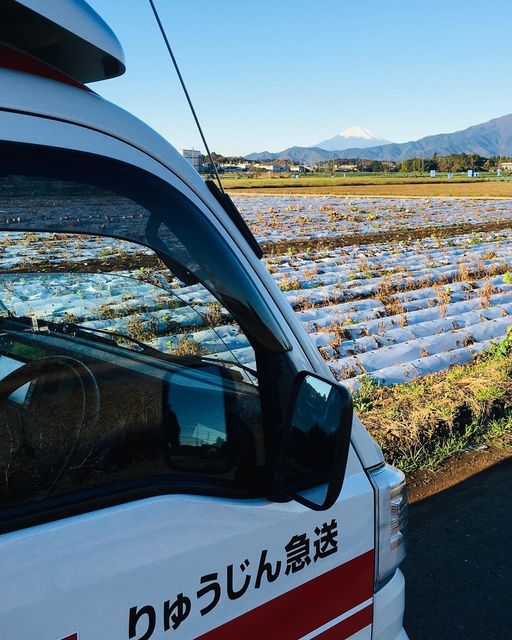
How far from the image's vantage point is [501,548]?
3.34 m

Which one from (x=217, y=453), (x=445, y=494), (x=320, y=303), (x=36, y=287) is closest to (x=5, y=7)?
(x=36, y=287)

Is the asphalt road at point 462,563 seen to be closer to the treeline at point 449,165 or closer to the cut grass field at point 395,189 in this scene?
the cut grass field at point 395,189

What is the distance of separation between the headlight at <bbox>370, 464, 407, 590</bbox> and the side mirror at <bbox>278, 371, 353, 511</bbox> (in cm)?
35

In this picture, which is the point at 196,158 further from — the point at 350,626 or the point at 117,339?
the point at 350,626

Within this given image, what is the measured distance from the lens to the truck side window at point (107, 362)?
1.30 m

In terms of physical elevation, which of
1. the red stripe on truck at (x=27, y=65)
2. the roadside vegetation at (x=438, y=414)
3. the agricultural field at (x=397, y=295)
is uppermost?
the red stripe on truck at (x=27, y=65)

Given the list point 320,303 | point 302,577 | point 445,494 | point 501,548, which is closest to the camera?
point 302,577

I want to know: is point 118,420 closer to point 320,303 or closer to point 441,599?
point 441,599

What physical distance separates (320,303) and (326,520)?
6979mm

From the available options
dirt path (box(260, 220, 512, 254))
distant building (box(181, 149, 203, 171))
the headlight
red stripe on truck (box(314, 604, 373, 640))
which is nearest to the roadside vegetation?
the headlight

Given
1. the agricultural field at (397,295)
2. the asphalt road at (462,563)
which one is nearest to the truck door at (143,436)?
the asphalt road at (462,563)

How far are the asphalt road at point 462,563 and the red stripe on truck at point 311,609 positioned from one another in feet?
4.20

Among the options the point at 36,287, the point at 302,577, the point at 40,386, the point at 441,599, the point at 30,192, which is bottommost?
the point at 441,599

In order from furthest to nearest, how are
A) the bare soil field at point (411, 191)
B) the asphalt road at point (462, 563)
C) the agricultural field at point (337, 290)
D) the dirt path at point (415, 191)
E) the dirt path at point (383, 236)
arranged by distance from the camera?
the bare soil field at point (411, 191)
the dirt path at point (415, 191)
the dirt path at point (383, 236)
the asphalt road at point (462, 563)
the agricultural field at point (337, 290)
